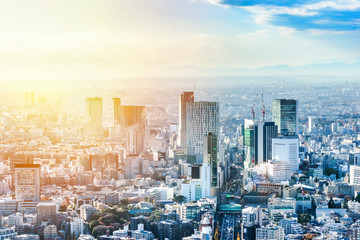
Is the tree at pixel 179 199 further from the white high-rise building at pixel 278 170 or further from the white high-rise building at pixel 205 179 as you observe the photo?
the white high-rise building at pixel 278 170

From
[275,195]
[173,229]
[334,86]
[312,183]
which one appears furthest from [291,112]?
[173,229]

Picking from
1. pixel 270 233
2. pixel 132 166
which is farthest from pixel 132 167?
pixel 270 233

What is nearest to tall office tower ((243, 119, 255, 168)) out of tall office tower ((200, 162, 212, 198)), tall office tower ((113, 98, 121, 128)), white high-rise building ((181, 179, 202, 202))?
tall office tower ((200, 162, 212, 198))

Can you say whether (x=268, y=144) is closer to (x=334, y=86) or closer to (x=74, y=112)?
(x=334, y=86)

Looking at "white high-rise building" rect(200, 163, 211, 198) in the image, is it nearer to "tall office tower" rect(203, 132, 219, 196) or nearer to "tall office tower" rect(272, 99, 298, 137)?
"tall office tower" rect(203, 132, 219, 196)

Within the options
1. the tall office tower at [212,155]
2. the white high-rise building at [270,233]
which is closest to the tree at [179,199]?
the tall office tower at [212,155]

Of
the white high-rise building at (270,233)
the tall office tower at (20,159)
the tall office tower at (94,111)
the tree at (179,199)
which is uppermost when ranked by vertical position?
the tall office tower at (94,111)
